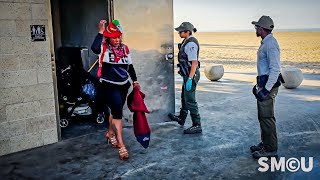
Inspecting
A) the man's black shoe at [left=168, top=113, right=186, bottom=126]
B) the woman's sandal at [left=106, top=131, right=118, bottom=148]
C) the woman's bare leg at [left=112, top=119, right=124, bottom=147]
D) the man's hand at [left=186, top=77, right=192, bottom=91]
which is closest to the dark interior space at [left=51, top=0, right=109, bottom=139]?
the woman's sandal at [left=106, top=131, right=118, bottom=148]

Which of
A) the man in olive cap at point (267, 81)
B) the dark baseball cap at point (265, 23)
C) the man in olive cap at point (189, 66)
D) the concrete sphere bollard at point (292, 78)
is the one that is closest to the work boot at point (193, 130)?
the man in olive cap at point (189, 66)

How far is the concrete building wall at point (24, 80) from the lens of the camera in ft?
17.4

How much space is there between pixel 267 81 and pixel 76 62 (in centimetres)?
434

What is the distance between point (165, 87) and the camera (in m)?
7.08

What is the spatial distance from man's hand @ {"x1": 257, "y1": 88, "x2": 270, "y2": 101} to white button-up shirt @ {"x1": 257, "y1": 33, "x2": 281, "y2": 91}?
6 cm

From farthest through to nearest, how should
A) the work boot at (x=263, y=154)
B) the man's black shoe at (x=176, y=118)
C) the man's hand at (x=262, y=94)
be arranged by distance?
the man's black shoe at (x=176, y=118) < the work boot at (x=263, y=154) < the man's hand at (x=262, y=94)

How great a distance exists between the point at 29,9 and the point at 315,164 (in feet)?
15.5

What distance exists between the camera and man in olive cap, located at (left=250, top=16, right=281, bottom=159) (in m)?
4.70

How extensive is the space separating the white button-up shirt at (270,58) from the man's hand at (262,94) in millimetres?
63

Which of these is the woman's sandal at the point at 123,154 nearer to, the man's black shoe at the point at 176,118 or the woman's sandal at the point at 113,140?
the woman's sandal at the point at 113,140

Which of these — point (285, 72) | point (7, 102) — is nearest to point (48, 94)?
point (7, 102)

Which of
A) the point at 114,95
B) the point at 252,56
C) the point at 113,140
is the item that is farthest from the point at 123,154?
the point at 252,56

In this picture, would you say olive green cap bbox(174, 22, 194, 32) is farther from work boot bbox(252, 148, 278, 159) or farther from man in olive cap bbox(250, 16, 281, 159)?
work boot bbox(252, 148, 278, 159)

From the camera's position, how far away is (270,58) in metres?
4.70
